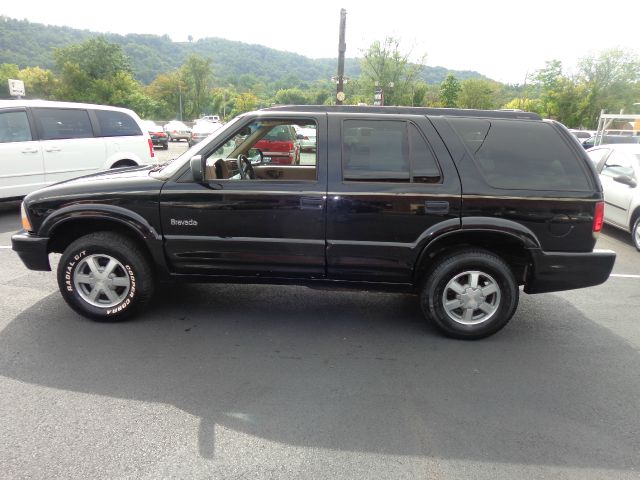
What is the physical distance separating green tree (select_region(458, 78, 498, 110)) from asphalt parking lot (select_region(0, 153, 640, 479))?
62089 mm

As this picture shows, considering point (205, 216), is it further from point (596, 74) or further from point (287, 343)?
point (596, 74)

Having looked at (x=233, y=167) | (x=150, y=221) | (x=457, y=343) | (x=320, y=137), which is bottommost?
(x=457, y=343)

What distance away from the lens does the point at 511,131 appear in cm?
365

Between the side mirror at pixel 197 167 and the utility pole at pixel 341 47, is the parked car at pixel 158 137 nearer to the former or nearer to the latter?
the utility pole at pixel 341 47

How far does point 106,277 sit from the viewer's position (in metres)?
3.86

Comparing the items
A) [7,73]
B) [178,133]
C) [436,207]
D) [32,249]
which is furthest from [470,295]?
[7,73]

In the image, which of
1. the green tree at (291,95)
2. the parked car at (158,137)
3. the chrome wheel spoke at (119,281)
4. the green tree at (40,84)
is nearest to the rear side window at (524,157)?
the chrome wheel spoke at (119,281)

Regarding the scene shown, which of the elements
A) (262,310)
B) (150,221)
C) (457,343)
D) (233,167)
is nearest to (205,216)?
(150,221)

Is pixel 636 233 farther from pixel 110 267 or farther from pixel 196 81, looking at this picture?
pixel 196 81

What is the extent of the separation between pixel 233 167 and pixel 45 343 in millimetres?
2128

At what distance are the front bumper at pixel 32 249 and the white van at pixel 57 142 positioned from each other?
14.3 feet

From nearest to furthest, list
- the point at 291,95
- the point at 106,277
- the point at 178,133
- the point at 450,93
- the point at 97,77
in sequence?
1. the point at 106,277
2. the point at 178,133
3. the point at 450,93
4. the point at 97,77
5. the point at 291,95

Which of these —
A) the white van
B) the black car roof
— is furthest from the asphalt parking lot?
the white van

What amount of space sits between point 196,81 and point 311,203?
10275 centimetres
